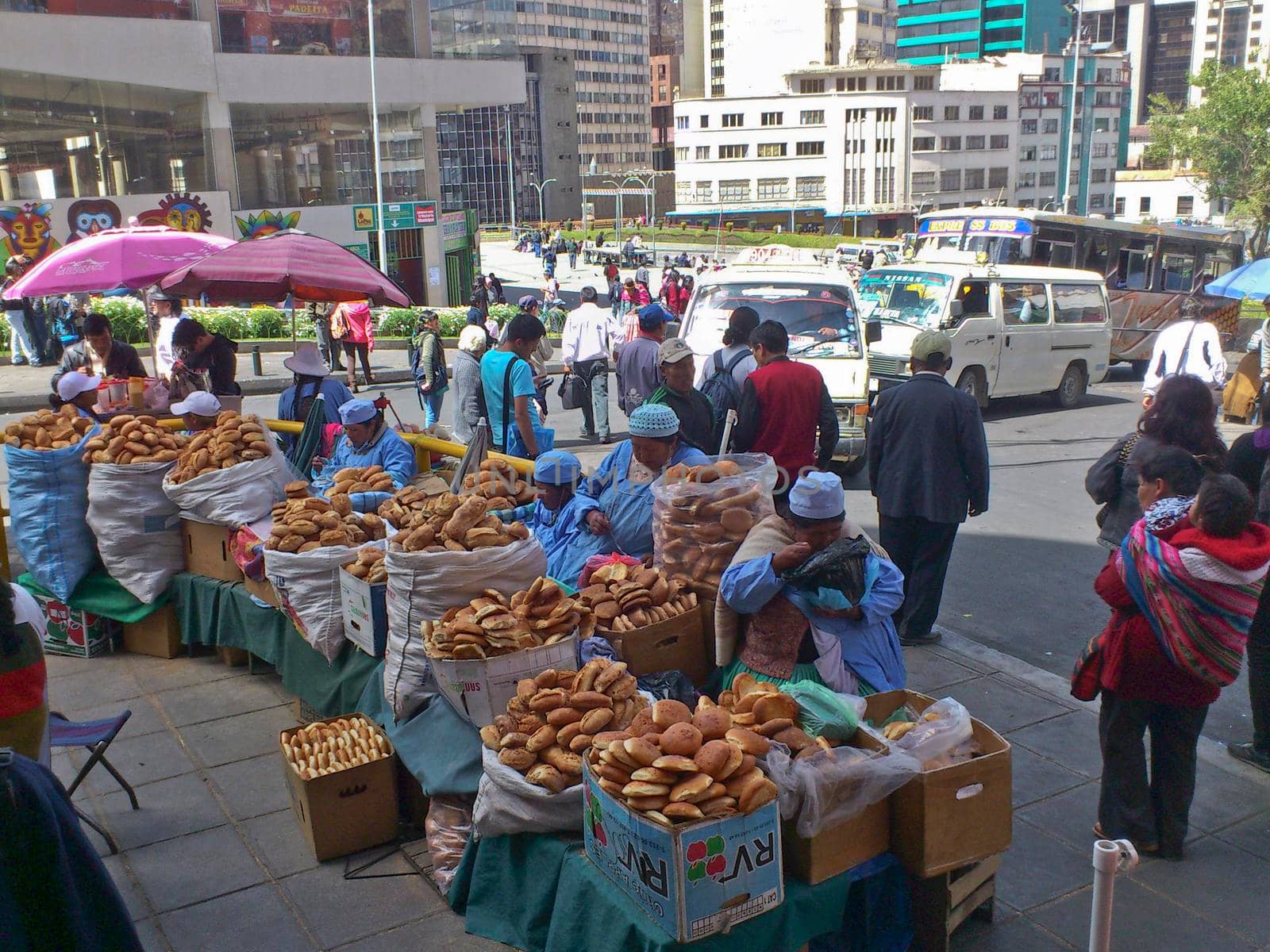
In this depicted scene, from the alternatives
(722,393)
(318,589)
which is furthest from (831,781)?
(722,393)

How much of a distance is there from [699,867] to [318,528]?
3.45 m

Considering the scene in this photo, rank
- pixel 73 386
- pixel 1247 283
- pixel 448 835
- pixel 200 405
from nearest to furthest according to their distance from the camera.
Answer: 1. pixel 448 835
2. pixel 200 405
3. pixel 73 386
4. pixel 1247 283

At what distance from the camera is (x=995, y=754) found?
12.3 ft

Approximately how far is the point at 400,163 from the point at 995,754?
1531 inches

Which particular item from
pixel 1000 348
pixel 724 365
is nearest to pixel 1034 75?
pixel 1000 348

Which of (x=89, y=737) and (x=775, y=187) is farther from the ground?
(x=775, y=187)

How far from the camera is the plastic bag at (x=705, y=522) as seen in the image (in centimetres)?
511

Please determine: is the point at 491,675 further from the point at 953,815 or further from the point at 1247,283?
the point at 1247,283

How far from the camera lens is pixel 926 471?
273 inches

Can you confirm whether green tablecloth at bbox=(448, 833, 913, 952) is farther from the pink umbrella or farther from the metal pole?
the metal pole

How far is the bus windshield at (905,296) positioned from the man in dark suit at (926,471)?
31.0 feet

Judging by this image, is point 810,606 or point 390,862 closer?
point 810,606

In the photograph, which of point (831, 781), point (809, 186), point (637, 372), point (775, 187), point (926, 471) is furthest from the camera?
point (775, 187)

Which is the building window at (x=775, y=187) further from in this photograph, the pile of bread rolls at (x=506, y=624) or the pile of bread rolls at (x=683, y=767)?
the pile of bread rolls at (x=683, y=767)
